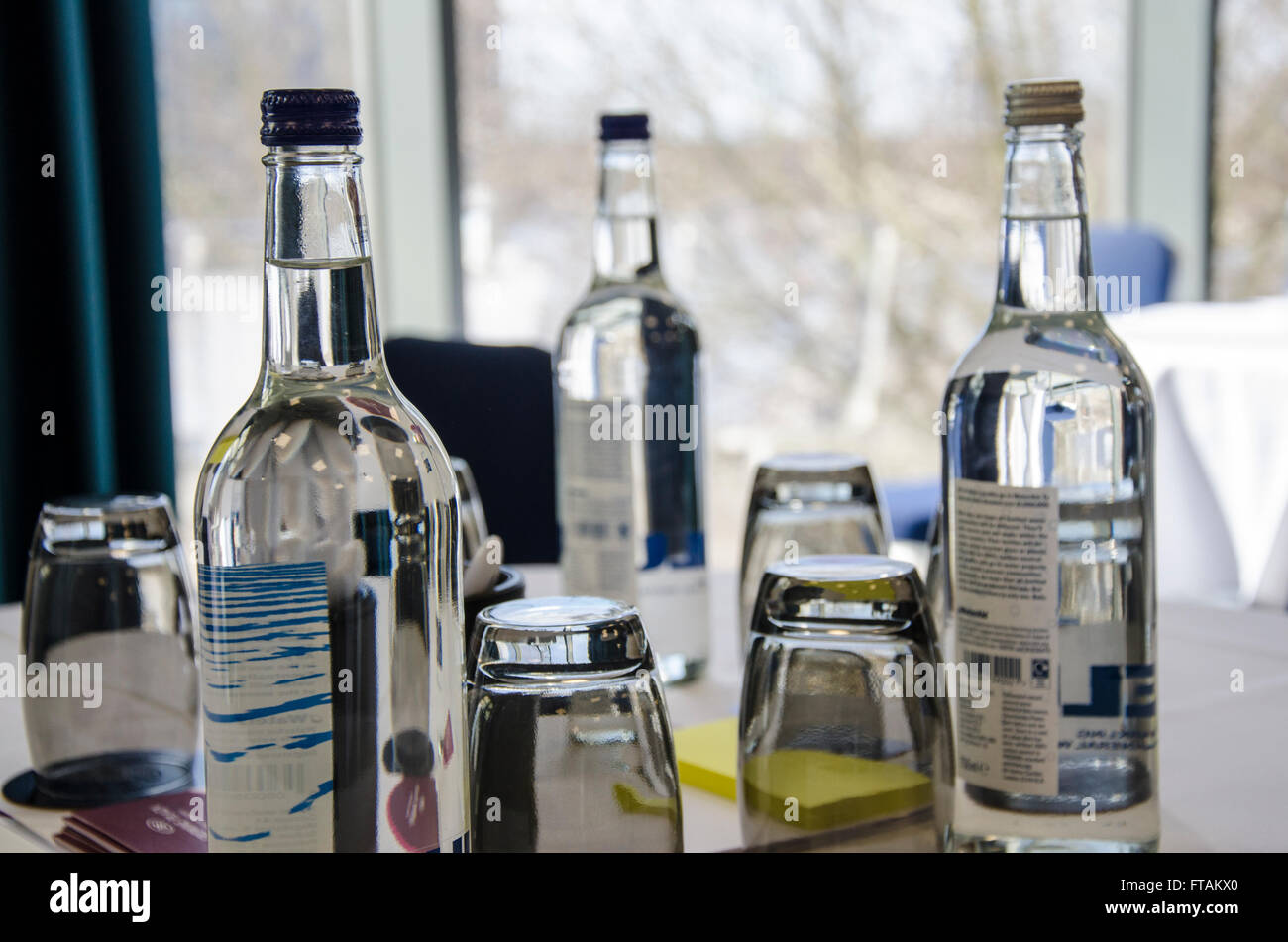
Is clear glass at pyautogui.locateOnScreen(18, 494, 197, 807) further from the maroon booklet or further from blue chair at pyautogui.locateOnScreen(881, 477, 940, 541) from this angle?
blue chair at pyautogui.locateOnScreen(881, 477, 940, 541)

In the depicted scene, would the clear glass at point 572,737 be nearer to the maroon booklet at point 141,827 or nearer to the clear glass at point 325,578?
the clear glass at point 325,578

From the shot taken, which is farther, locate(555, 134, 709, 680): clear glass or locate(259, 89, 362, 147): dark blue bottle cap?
locate(555, 134, 709, 680): clear glass

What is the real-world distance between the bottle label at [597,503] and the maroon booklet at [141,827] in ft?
0.96

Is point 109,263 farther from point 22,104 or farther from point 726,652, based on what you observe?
point 726,652

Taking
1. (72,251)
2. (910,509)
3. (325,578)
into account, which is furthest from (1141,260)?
(325,578)

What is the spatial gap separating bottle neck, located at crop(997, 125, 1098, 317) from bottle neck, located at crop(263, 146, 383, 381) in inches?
11.3

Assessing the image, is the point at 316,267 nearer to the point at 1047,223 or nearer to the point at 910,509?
the point at 1047,223

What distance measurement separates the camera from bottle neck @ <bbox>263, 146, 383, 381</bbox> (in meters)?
0.48

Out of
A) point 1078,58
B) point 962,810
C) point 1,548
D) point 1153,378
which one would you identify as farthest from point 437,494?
point 1078,58

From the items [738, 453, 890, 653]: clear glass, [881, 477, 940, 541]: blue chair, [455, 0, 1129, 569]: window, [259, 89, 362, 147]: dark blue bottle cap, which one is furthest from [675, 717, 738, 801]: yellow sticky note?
[455, 0, 1129, 569]: window

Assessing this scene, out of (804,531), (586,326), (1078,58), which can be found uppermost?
(1078,58)

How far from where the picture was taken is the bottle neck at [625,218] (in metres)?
0.88

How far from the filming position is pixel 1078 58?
4133 millimetres
